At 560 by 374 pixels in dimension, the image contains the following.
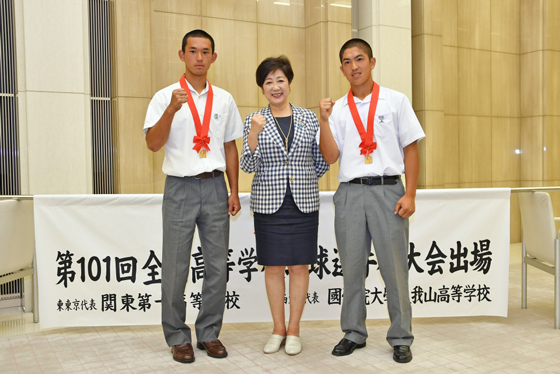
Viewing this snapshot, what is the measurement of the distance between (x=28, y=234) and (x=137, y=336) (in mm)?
1334

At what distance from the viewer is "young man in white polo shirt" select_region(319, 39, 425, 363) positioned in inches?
151

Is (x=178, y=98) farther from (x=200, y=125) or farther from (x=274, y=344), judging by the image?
(x=274, y=344)

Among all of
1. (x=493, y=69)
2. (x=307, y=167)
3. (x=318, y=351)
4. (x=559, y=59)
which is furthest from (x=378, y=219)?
(x=559, y=59)

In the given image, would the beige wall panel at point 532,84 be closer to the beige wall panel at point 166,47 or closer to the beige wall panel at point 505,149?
the beige wall panel at point 505,149

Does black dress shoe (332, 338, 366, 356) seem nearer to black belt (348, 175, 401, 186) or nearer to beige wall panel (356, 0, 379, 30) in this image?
black belt (348, 175, 401, 186)

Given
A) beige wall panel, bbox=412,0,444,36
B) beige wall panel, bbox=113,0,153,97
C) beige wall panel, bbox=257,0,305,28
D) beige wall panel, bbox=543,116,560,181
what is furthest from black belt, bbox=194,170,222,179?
beige wall panel, bbox=543,116,560,181

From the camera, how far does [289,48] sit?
26.7ft

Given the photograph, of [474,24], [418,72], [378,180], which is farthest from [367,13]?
[378,180]

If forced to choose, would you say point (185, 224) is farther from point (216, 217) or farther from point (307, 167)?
point (307, 167)

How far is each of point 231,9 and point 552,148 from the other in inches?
235

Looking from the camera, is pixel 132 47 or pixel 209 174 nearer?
pixel 209 174

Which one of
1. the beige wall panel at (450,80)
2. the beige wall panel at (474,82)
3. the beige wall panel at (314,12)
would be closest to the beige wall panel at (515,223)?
the beige wall panel at (474,82)

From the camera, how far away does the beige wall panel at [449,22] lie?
9055 mm

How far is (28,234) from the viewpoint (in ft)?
15.7
